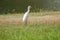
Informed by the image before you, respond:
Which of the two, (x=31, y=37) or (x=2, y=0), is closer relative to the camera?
(x=31, y=37)

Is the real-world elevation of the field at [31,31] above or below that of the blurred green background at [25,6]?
above

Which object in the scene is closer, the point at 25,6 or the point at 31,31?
the point at 31,31

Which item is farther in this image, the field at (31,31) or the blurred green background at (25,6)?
the blurred green background at (25,6)

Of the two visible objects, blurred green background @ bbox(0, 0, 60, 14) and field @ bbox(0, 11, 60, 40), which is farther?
blurred green background @ bbox(0, 0, 60, 14)

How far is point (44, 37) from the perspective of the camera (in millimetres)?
7293

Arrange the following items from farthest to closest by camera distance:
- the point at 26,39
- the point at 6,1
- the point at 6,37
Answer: the point at 6,1 < the point at 6,37 < the point at 26,39

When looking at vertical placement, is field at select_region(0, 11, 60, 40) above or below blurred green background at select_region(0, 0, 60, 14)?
above

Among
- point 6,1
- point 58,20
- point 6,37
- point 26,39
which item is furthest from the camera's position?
point 6,1

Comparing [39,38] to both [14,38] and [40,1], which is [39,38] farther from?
[40,1]

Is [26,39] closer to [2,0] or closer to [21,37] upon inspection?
[21,37]

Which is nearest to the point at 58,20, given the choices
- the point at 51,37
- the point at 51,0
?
the point at 51,37

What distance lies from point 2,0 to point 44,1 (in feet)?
14.7

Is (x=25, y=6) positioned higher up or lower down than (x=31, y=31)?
lower down

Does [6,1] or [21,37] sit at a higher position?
[21,37]
